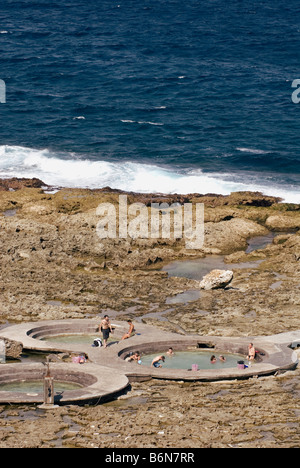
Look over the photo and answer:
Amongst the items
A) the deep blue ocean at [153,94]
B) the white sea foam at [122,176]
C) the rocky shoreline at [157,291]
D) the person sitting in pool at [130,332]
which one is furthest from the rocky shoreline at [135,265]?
the deep blue ocean at [153,94]

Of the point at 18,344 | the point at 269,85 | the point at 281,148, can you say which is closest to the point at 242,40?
the point at 269,85

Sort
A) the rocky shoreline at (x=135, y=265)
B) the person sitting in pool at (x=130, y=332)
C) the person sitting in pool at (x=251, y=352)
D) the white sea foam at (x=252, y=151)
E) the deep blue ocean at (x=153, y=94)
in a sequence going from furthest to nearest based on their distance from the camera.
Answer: the white sea foam at (x=252, y=151) → the deep blue ocean at (x=153, y=94) → the rocky shoreline at (x=135, y=265) → the person sitting in pool at (x=130, y=332) → the person sitting in pool at (x=251, y=352)

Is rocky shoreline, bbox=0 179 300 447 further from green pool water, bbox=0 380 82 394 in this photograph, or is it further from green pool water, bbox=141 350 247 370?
green pool water, bbox=0 380 82 394

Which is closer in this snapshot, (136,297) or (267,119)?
(136,297)

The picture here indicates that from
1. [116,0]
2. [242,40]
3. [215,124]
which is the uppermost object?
[116,0]

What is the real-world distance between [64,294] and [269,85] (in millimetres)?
66323

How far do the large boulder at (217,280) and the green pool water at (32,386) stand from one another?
610 inches

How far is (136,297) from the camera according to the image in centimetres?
5047

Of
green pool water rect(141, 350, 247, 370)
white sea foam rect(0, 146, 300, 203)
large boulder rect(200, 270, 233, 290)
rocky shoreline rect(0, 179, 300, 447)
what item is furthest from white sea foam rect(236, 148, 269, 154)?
green pool water rect(141, 350, 247, 370)

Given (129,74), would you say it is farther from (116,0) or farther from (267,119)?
(116,0)

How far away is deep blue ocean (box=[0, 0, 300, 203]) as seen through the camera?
84062 mm

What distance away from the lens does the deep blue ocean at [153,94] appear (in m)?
84.1

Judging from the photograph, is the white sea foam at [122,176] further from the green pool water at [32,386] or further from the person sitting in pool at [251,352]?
the green pool water at [32,386]

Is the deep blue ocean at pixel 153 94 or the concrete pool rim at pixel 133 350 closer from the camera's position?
the concrete pool rim at pixel 133 350
